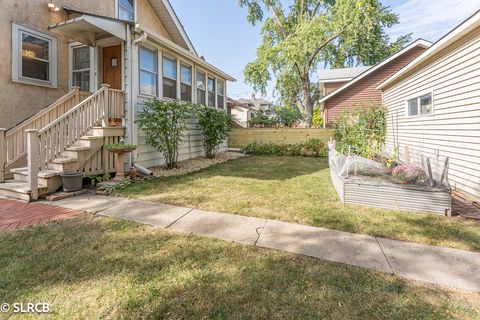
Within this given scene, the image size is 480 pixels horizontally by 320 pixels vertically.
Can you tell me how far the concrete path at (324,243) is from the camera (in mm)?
2471

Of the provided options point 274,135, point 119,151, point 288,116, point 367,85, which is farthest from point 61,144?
point 288,116

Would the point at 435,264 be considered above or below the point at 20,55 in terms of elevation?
below

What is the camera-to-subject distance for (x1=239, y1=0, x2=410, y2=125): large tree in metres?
17.6

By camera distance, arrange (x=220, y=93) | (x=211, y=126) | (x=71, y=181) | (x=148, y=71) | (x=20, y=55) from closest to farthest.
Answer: (x=71, y=181), (x=20, y=55), (x=148, y=71), (x=211, y=126), (x=220, y=93)

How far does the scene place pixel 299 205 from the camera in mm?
4410

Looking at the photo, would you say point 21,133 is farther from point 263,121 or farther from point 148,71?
point 263,121

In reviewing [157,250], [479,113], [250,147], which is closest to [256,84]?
[250,147]

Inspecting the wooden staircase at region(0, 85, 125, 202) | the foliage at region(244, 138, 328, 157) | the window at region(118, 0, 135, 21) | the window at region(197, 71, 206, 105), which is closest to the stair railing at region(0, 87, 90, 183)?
the wooden staircase at region(0, 85, 125, 202)

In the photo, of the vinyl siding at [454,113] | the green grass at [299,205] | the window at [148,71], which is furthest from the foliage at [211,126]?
the vinyl siding at [454,113]

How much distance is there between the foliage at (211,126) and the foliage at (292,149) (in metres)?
3.39

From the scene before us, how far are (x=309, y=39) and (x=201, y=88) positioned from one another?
11.4 m

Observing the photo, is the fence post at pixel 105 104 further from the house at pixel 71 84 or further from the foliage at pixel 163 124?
the foliage at pixel 163 124

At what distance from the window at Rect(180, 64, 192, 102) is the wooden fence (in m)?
5.09

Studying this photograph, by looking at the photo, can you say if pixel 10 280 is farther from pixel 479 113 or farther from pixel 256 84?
pixel 256 84
